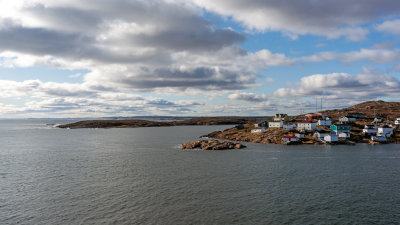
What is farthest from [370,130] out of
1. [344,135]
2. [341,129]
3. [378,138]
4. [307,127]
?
[307,127]

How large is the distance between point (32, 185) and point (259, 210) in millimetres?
40948

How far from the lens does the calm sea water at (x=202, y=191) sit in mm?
34312

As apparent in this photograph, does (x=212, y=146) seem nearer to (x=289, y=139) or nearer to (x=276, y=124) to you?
(x=289, y=139)

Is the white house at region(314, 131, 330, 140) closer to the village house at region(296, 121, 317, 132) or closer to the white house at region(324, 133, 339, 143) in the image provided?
the white house at region(324, 133, 339, 143)

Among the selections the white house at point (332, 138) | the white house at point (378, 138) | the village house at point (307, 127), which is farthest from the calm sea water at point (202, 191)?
the village house at point (307, 127)

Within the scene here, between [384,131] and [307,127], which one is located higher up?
[307,127]

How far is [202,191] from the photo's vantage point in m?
44.8

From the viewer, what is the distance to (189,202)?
39.4 metres

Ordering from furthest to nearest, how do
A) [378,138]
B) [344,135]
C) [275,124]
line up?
[275,124], [344,135], [378,138]

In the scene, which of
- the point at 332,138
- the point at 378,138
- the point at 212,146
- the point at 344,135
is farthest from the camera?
the point at 344,135

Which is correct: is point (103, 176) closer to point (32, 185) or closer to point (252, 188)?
point (32, 185)

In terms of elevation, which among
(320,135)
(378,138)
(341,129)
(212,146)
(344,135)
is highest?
(341,129)

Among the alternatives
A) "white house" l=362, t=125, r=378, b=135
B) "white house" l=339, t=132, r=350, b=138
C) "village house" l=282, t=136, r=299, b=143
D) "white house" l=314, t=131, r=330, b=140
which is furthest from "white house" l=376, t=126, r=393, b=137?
"village house" l=282, t=136, r=299, b=143

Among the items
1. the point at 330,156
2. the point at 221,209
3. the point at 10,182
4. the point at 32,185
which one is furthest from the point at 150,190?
the point at 330,156
